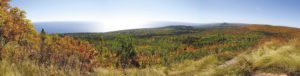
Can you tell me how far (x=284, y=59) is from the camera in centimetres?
591

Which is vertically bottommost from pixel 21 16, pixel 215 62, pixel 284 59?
pixel 215 62

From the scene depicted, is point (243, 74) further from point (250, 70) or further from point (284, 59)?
point (284, 59)

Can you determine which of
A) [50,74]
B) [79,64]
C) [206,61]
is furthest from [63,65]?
[206,61]

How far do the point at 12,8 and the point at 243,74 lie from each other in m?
11.1

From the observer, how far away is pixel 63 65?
5891 millimetres

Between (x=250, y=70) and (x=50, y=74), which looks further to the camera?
(x=250, y=70)

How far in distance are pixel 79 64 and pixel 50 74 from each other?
4.28 ft

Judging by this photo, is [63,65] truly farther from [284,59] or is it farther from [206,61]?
[206,61]

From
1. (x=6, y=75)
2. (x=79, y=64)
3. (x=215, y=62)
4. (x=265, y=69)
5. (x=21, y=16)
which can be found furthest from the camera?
(x=21, y=16)

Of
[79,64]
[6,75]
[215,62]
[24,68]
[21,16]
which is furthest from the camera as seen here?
[21,16]

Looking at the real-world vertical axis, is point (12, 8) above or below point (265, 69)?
above

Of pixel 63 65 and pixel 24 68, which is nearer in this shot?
pixel 24 68

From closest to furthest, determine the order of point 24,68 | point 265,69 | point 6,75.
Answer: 1. point 6,75
2. point 24,68
3. point 265,69

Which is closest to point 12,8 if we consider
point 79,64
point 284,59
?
point 79,64
